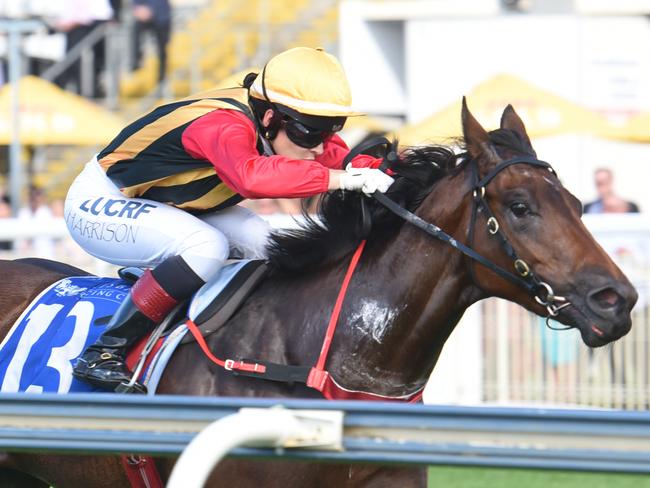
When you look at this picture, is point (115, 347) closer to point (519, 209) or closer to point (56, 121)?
point (519, 209)

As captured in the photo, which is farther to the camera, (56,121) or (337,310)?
(56,121)

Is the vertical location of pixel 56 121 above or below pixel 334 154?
below

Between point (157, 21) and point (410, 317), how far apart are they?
10.3 metres

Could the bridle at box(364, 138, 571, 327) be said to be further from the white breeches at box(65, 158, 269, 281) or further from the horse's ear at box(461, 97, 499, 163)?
the white breeches at box(65, 158, 269, 281)

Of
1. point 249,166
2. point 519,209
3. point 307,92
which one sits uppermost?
point 307,92

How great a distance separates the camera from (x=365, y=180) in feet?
11.8

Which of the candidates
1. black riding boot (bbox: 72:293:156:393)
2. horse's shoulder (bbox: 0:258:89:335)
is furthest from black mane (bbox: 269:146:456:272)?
horse's shoulder (bbox: 0:258:89:335)

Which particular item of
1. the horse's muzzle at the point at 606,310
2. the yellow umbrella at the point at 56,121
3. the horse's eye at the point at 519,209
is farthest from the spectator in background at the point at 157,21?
the horse's muzzle at the point at 606,310

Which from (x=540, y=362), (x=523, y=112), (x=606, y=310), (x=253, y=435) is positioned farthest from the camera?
(x=523, y=112)

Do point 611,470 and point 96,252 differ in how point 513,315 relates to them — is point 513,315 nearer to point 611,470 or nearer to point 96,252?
point 96,252

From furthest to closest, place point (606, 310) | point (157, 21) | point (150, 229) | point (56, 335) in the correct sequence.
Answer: point (157, 21), point (56, 335), point (150, 229), point (606, 310)

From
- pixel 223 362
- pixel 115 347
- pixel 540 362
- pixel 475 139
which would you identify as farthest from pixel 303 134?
pixel 540 362

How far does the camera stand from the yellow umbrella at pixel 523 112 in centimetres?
1084

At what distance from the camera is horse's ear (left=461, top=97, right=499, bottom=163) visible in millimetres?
3584
